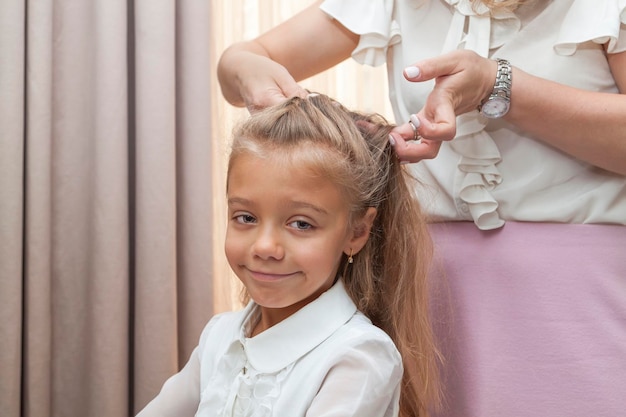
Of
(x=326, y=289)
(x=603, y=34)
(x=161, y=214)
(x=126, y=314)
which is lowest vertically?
(x=126, y=314)

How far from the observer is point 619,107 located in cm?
105

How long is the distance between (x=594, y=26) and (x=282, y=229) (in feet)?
1.79

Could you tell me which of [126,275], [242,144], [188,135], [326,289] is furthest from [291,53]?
[126,275]

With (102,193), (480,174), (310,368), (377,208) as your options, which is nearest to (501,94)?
(480,174)

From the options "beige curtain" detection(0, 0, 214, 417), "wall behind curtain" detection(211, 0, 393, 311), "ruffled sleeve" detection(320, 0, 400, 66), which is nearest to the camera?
"ruffled sleeve" detection(320, 0, 400, 66)

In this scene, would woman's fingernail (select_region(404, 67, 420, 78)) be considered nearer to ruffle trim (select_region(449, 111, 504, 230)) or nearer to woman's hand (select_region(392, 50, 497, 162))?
woman's hand (select_region(392, 50, 497, 162))

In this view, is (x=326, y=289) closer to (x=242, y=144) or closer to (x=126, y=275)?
(x=242, y=144)

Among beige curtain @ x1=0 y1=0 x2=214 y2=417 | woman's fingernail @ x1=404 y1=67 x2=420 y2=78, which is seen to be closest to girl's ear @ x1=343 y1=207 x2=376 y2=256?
woman's fingernail @ x1=404 y1=67 x2=420 y2=78

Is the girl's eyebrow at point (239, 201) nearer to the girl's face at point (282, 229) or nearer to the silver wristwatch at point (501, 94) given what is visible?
the girl's face at point (282, 229)

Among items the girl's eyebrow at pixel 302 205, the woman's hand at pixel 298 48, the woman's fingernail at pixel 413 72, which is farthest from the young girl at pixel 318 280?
the woman's hand at pixel 298 48

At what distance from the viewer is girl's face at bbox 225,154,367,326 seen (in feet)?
3.35

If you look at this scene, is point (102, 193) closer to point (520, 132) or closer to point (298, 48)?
point (298, 48)

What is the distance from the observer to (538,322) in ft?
3.62

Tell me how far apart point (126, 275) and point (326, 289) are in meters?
1.06
